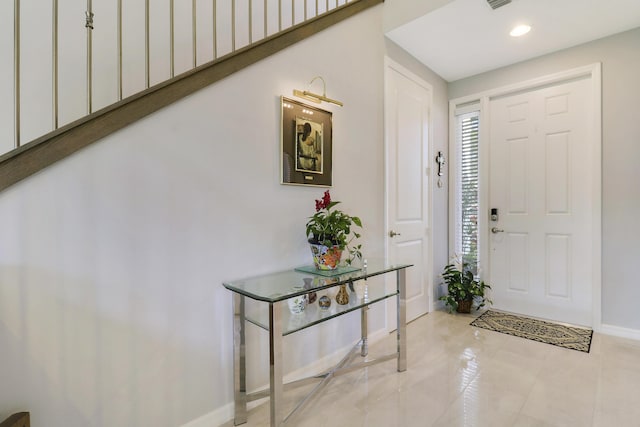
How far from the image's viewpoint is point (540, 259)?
3.08m

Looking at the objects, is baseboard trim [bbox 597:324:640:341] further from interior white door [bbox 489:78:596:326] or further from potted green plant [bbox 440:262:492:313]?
potted green plant [bbox 440:262:492:313]

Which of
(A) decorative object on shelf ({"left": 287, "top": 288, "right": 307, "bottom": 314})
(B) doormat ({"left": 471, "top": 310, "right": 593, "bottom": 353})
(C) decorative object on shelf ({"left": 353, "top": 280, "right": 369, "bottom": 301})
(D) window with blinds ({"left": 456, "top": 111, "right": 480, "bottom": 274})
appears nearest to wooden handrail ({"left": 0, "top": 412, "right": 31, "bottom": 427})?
(A) decorative object on shelf ({"left": 287, "top": 288, "right": 307, "bottom": 314})

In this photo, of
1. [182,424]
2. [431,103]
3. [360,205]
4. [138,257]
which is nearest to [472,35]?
[431,103]

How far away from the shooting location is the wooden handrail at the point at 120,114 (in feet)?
3.63

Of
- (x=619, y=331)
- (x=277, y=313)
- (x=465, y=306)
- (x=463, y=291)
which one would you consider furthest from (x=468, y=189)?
(x=277, y=313)

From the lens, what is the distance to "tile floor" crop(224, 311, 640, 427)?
1640mm

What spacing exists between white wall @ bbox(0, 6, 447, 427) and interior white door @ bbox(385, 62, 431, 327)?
0.95 m

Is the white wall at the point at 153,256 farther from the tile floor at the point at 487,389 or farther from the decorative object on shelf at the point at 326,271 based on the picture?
the tile floor at the point at 487,389

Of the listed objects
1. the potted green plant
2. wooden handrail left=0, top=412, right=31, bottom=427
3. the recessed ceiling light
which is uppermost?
the recessed ceiling light

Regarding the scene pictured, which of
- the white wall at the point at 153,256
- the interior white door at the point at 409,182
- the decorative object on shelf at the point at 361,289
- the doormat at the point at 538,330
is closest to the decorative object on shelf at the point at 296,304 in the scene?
the white wall at the point at 153,256

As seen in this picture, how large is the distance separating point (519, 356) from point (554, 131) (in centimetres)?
213

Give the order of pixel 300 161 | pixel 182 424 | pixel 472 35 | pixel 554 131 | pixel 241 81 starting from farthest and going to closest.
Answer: pixel 554 131 < pixel 472 35 < pixel 300 161 < pixel 241 81 < pixel 182 424

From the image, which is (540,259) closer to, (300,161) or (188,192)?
(300,161)

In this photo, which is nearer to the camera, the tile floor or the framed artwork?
the tile floor
